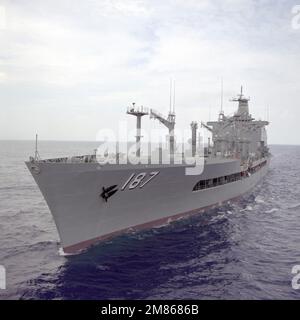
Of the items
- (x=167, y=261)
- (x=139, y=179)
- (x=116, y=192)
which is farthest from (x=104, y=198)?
(x=167, y=261)

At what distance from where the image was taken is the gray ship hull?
17.0 meters

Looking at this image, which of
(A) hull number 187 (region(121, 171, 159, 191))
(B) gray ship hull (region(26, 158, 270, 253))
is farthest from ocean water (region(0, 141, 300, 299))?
(A) hull number 187 (region(121, 171, 159, 191))

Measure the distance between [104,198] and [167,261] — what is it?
16.9ft

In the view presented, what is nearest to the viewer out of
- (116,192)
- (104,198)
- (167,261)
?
(167,261)

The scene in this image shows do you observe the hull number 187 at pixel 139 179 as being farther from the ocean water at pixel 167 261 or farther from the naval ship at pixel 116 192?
the ocean water at pixel 167 261

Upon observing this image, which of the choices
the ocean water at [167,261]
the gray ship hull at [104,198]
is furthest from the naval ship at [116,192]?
the ocean water at [167,261]

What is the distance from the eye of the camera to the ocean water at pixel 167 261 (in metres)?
14.4

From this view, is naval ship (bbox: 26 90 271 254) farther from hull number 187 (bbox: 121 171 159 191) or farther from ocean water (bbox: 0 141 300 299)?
ocean water (bbox: 0 141 300 299)

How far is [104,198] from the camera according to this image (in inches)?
733

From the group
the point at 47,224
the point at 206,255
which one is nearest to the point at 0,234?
the point at 47,224

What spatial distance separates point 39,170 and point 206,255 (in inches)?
428

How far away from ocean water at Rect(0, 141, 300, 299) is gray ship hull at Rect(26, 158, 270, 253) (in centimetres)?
86

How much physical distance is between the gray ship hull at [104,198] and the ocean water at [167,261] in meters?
0.86

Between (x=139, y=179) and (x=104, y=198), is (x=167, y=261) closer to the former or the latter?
(x=104, y=198)
